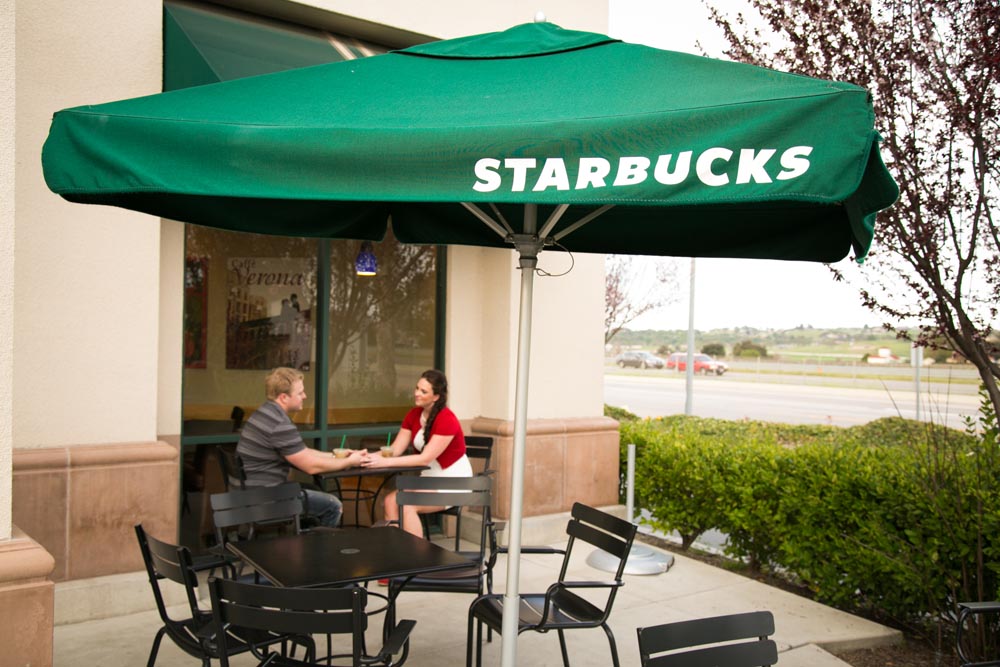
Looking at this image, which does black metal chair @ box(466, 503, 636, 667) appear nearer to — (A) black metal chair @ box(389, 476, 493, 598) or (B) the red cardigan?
(A) black metal chair @ box(389, 476, 493, 598)

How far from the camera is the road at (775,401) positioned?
2817 centimetres

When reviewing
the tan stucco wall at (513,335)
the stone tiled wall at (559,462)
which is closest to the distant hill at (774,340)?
the stone tiled wall at (559,462)

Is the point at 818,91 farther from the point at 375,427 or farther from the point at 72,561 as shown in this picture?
the point at 375,427

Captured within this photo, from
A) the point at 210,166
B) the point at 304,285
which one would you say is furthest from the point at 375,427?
the point at 210,166

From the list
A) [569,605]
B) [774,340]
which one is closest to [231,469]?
[569,605]

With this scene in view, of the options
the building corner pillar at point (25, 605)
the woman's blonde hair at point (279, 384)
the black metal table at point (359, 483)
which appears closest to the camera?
the building corner pillar at point (25, 605)

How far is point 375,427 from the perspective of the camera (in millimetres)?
7703

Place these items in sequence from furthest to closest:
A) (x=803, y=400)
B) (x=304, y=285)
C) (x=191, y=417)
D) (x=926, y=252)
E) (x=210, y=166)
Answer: (x=803, y=400)
(x=304, y=285)
(x=191, y=417)
(x=926, y=252)
(x=210, y=166)

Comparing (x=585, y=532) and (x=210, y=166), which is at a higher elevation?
(x=210, y=166)

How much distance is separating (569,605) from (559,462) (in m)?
3.68

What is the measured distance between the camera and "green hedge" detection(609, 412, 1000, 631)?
5.16 metres

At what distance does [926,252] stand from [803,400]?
107 feet

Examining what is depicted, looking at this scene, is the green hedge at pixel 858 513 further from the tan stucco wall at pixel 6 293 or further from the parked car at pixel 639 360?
the parked car at pixel 639 360

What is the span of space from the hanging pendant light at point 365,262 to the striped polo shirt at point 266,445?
2.20m
